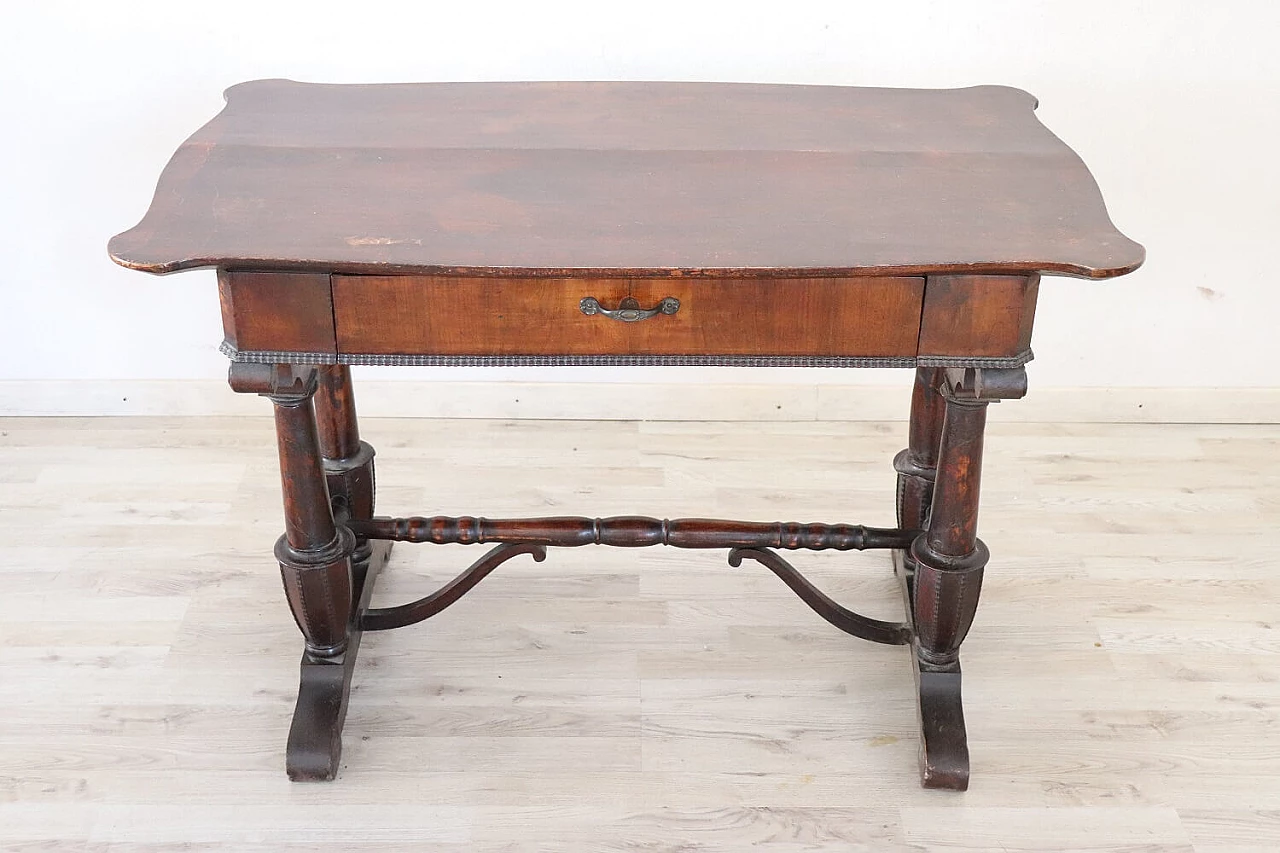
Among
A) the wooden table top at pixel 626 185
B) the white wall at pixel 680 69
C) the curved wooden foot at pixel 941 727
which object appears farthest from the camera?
the white wall at pixel 680 69

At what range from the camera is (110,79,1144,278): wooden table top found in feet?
5.03

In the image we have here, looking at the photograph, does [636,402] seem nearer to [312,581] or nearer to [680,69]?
[680,69]

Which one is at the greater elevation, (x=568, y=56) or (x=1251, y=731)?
(x=568, y=56)

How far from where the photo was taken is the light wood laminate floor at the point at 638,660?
1871 millimetres

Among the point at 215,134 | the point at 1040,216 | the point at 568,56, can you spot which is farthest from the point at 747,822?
the point at 568,56

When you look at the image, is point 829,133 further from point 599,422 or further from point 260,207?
point 599,422

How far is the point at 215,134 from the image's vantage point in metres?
1.88

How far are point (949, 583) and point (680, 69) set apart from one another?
3.92 ft

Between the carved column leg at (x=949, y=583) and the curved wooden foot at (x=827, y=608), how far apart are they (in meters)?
0.06

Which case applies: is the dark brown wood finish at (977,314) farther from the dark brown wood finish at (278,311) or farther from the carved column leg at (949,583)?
the dark brown wood finish at (278,311)

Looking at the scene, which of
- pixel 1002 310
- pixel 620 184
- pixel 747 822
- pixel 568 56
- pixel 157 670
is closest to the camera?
pixel 1002 310

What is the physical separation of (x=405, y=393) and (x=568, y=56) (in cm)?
81

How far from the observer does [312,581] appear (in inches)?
75.7

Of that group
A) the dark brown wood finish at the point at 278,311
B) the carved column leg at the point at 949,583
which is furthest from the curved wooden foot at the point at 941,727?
the dark brown wood finish at the point at 278,311
